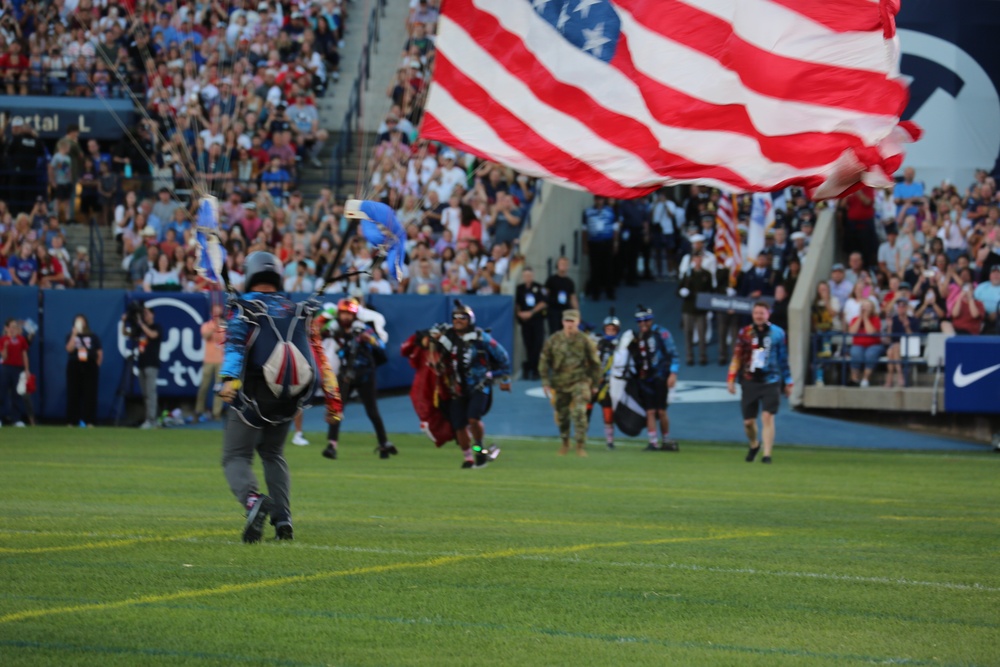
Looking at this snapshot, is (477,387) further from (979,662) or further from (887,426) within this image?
(979,662)

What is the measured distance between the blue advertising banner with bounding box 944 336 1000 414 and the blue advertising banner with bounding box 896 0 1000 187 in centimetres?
327

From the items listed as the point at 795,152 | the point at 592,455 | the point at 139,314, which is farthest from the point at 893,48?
the point at 139,314

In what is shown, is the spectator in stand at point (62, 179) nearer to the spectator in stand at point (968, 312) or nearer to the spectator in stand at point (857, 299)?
the spectator in stand at point (857, 299)

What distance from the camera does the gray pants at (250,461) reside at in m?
9.63

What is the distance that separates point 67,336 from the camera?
89.4 ft

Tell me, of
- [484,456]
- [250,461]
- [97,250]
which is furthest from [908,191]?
[250,461]

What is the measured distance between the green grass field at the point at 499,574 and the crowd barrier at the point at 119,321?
11543mm

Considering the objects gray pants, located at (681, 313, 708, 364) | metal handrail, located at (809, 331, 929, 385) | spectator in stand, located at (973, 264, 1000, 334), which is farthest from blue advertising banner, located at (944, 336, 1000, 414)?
gray pants, located at (681, 313, 708, 364)

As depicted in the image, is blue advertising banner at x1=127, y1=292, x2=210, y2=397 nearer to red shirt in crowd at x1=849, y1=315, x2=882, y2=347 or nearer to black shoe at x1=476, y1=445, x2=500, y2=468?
black shoe at x1=476, y1=445, x2=500, y2=468

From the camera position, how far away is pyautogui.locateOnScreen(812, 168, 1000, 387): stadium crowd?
23.7 meters

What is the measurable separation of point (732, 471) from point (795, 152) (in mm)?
8878

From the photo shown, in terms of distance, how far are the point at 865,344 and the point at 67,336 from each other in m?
14.4

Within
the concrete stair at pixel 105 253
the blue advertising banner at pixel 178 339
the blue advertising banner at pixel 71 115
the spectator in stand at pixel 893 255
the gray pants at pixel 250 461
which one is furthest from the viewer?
the blue advertising banner at pixel 71 115

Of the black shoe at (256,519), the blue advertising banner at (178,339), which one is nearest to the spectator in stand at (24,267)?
the blue advertising banner at (178,339)
